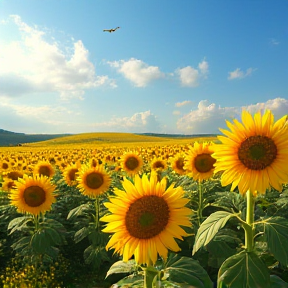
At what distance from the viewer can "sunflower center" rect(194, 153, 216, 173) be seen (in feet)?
17.6

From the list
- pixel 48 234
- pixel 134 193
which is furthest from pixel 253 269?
pixel 48 234

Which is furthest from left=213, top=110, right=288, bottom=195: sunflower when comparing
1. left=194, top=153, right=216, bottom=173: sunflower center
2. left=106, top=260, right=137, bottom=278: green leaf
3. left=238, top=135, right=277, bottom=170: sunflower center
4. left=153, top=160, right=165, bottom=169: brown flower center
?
left=153, top=160, right=165, bottom=169: brown flower center

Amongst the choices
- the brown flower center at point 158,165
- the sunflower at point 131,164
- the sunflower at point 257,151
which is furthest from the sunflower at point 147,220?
the brown flower center at point 158,165

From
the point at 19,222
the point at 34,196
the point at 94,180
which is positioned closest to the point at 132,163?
the point at 94,180

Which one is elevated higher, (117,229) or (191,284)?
(117,229)

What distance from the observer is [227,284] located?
265cm

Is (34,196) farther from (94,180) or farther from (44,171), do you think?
(44,171)

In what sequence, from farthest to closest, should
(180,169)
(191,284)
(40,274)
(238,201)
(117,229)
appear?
(180,169)
(40,274)
(238,201)
(117,229)
(191,284)

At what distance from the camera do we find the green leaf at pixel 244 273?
8.41 ft

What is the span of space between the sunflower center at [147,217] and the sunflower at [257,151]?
0.67 metres

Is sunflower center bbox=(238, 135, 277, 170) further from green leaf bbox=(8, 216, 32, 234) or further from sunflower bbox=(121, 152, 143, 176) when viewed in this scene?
sunflower bbox=(121, 152, 143, 176)

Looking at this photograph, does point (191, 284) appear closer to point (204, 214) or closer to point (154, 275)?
point (154, 275)

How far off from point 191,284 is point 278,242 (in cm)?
75

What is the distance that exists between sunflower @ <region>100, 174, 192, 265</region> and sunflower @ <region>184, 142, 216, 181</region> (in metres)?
2.70
